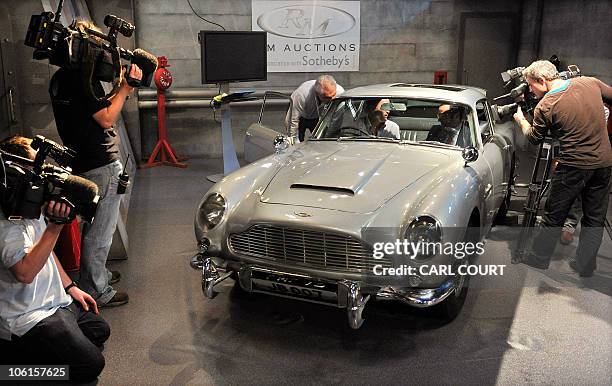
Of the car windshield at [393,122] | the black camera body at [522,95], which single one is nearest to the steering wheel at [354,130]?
the car windshield at [393,122]

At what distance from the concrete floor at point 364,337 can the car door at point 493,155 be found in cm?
61

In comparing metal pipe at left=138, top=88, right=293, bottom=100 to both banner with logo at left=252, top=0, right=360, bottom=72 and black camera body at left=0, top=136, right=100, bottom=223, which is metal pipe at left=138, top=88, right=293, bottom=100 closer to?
banner with logo at left=252, top=0, right=360, bottom=72

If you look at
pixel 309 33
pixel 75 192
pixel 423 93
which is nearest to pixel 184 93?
pixel 309 33

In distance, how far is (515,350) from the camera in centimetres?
341

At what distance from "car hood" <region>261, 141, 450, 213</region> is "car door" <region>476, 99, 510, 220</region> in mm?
476

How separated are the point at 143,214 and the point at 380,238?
11.5 ft

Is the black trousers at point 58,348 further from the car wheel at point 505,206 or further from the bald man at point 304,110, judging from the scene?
the car wheel at point 505,206

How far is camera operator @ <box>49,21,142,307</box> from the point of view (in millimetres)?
3627

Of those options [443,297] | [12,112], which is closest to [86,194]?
[443,297]

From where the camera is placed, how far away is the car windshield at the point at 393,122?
180 inches

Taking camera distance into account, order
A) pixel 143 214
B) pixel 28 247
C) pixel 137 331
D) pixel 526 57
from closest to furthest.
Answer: pixel 28 247 → pixel 137 331 → pixel 143 214 → pixel 526 57

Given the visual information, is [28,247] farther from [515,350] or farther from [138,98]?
[138,98]

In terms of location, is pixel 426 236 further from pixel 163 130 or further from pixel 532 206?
pixel 163 130

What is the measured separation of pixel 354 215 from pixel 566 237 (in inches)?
107
